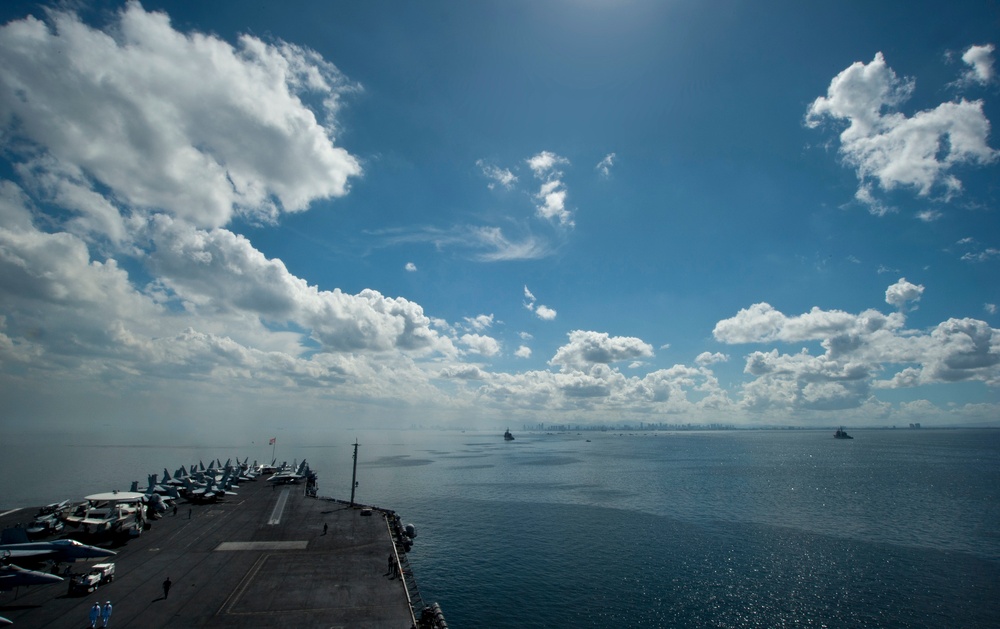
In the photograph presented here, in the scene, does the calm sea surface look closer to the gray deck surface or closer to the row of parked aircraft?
the gray deck surface

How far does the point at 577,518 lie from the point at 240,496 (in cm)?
6580

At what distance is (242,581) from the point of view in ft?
137

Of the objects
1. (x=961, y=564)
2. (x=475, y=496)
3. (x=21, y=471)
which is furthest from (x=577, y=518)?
(x=21, y=471)

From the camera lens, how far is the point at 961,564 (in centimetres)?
6006

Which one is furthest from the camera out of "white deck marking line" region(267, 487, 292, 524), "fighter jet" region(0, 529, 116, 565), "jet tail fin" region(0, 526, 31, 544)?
"white deck marking line" region(267, 487, 292, 524)

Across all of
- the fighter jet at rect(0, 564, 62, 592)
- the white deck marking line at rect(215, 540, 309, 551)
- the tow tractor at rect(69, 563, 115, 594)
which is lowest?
the white deck marking line at rect(215, 540, 309, 551)

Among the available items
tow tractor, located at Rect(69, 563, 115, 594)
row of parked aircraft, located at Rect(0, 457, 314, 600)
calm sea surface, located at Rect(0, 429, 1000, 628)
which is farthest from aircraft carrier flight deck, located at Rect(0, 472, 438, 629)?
calm sea surface, located at Rect(0, 429, 1000, 628)

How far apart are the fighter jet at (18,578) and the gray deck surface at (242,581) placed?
1.28 meters

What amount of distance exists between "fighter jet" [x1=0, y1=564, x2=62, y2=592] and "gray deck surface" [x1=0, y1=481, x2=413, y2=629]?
4.20ft

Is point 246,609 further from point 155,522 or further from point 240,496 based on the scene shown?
point 240,496

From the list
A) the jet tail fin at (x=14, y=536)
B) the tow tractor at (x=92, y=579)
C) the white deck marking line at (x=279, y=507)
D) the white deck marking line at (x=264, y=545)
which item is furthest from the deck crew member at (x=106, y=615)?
the white deck marking line at (x=279, y=507)

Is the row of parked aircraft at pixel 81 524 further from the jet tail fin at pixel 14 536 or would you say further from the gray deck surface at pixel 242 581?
the gray deck surface at pixel 242 581

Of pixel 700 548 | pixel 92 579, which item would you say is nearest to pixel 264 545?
pixel 92 579

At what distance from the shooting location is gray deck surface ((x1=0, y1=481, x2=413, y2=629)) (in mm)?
34312
